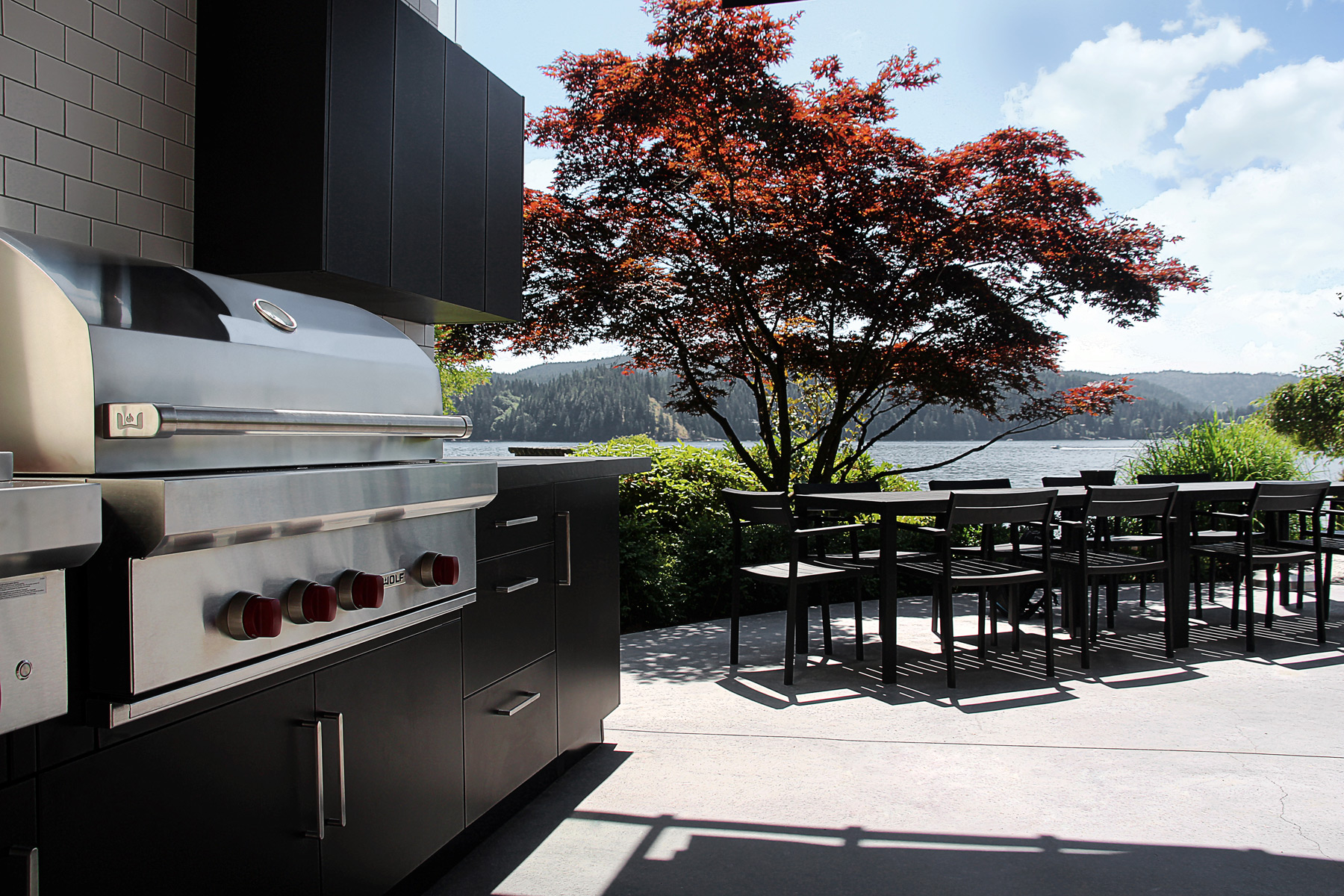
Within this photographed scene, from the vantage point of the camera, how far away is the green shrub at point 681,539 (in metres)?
5.69

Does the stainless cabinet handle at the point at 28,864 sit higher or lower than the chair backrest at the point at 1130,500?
lower

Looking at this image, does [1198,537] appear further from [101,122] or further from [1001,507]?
[101,122]

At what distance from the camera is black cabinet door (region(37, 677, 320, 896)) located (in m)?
1.12

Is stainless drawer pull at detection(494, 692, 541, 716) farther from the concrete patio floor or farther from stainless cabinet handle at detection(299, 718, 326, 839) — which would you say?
stainless cabinet handle at detection(299, 718, 326, 839)

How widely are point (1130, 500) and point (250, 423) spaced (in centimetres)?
455

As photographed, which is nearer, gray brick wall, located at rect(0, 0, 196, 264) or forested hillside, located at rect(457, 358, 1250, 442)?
gray brick wall, located at rect(0, 0, 196, 264)

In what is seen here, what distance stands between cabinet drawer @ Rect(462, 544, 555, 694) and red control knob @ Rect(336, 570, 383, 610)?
0.57 m

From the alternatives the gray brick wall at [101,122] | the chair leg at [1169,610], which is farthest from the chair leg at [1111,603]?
the gray brick wall at [101,122]

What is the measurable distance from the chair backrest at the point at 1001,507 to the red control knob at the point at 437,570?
9.03 ft

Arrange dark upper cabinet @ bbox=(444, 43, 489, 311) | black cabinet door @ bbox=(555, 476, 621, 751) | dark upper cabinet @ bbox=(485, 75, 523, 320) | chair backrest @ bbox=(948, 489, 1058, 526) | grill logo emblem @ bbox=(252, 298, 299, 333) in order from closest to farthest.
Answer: grill logo emblem @ bbox=(252, 298, 299, 333) → black cabinet door @ bbox=(555, 476, 621, 751) → dark upper cabinet @ bbox=(444, 43, 489, 311) → dark upper cabinet @ bbox=(485, 75, 523, 320) → chair backrest @ bbox=(948, 489, 1058, 526)

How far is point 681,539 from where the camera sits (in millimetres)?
6129

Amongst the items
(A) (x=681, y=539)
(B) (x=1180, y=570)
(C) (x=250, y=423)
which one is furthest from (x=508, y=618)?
(B) (x=1180, y=570)

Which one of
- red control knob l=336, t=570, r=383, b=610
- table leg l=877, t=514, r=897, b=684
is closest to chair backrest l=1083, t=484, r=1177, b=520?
table leg l=877, t=514, r=897, b=684

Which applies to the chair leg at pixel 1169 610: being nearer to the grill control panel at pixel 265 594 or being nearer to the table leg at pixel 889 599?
Result: the table leg at pixel 889 599
